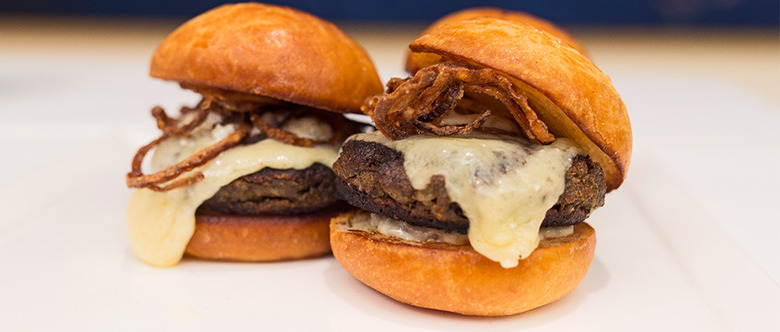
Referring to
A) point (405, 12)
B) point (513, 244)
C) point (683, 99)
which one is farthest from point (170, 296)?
point (405, 12)

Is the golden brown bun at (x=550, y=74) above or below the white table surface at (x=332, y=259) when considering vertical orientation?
above

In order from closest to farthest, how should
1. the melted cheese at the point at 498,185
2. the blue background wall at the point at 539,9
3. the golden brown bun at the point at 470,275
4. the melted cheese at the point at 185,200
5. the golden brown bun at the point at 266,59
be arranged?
the melted cheese at the point at 498,185
the golden brown bun at the point at 470,275
the golden brown bun at the point at 266,59
the melted cheese at the point at 185,200
the blue background wall at the point at 539,9

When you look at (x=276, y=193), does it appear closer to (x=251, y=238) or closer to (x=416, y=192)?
(x=251, y=238)

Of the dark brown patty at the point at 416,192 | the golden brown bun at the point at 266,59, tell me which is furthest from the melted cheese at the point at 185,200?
the dark brown patty at the point at 416,192

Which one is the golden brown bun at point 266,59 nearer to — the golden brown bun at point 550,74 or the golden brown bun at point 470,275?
the golden brown bun at point 550,74

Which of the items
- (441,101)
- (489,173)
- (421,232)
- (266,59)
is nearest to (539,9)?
(266,59)

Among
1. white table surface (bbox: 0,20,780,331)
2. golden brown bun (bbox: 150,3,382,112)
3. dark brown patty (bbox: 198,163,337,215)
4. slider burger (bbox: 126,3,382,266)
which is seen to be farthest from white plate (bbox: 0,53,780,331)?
golden brown bun (bbox: 150,3,382,112)

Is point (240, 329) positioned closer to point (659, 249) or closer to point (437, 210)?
point (437, 210)

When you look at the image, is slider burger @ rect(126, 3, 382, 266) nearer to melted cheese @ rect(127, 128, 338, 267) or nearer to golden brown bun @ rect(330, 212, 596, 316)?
melted cheese @ rect(127, 128, 338, 267)
